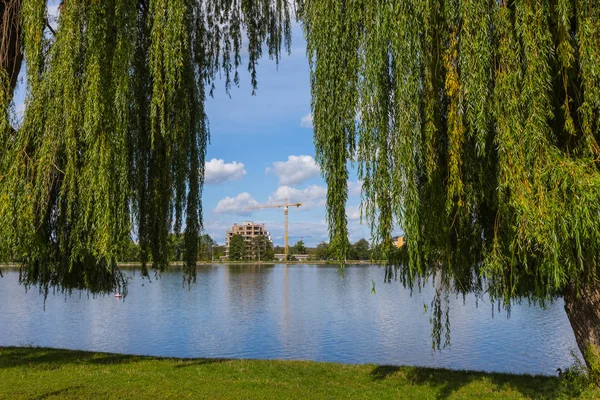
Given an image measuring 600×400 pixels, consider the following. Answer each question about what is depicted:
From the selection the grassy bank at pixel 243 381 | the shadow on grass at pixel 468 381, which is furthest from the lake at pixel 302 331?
the grassy bank at pixel 243 381

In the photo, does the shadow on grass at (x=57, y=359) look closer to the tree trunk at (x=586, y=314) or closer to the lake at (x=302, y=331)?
the lake at (x=302, y=331)

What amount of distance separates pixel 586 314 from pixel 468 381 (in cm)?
278

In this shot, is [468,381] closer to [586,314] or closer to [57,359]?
[586,314]

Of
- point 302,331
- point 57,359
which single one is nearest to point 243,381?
point 57,359

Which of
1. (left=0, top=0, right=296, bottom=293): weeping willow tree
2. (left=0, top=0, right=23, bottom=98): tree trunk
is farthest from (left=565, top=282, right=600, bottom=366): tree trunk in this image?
(left=0, top=0, right=23, bottom=98): tree trunk

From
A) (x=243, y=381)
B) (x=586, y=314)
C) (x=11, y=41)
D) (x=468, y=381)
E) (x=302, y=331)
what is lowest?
(x=302, y=331)

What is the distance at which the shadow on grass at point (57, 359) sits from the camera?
9672 millimetres

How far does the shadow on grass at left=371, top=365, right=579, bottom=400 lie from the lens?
7.56 meters

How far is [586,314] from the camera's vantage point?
645cm

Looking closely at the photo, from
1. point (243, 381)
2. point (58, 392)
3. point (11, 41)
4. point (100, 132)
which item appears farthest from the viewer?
point (243, 381)

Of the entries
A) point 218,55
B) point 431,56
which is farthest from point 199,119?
point 431,56

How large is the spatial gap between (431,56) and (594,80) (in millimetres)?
1505

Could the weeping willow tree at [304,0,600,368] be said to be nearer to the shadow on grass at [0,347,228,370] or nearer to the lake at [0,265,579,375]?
the lake at [0,265,579,375]

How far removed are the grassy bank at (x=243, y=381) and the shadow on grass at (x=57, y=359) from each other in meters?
0.02
